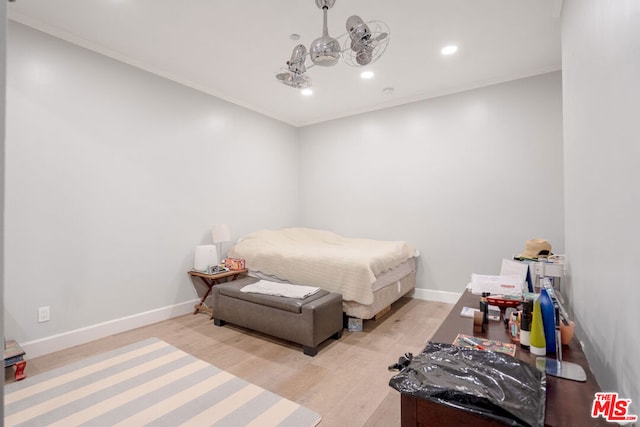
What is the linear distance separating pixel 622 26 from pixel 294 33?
89.3 inches

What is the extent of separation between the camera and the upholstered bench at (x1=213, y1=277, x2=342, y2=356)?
2.58m

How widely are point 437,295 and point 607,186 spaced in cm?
313

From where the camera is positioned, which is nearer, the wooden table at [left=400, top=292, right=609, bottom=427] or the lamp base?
the wooden table at [left=400, top=292, right=609, bottom=427]

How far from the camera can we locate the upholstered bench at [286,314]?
258 centimetres

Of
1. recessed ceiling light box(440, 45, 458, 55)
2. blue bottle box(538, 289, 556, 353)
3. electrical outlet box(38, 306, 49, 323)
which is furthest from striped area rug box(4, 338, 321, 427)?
recessed ceiling light box(440, 45, 458, 55)

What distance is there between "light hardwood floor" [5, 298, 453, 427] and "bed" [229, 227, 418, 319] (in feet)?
1.10

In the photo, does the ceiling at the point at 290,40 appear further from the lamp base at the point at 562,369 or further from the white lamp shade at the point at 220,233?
the lamp base at the point at 562,369

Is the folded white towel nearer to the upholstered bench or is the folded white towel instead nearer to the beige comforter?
the upholstered bench

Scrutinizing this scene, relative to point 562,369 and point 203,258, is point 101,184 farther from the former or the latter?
point 562,369

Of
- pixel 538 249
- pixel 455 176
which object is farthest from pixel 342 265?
pixel 455 176

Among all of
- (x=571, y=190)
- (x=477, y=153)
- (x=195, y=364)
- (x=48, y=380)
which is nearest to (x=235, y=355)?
(x=195, y=364)

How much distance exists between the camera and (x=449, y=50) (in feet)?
9.65

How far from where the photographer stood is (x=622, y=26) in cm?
100

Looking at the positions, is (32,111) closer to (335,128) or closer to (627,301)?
Result: (335,128)
